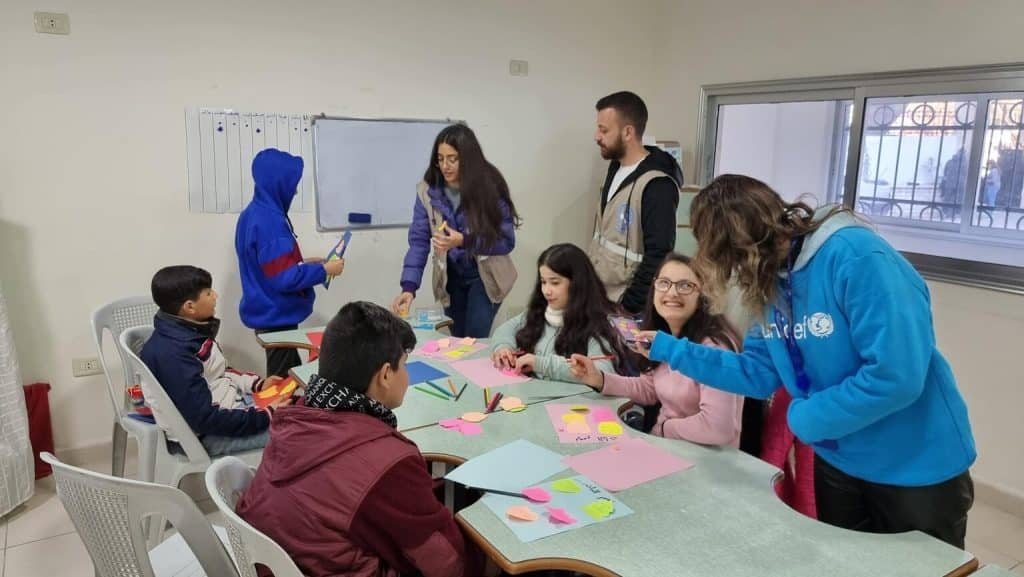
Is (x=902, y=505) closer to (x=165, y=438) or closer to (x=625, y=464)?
(x=625, y=464)

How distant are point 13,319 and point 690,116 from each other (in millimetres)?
3930

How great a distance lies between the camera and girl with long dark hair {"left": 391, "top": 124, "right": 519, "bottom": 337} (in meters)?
3.02

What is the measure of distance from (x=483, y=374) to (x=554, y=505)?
94 centimetres

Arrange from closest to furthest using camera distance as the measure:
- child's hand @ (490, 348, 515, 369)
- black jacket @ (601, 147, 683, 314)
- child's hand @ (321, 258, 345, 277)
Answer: child's hand @ (490, 348, 515, 369) → black jacket @ (601, 147, 683, 314) → child's hand @ (321, 258, 345, 277)

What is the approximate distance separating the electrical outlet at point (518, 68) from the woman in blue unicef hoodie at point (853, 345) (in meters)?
2.94

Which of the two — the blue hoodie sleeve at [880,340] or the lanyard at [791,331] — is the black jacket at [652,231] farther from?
the blue hoodie sleeve at [880,340]

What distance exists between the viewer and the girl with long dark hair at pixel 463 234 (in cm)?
302

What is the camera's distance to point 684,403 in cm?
208

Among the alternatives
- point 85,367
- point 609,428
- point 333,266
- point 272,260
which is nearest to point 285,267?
point 272,260

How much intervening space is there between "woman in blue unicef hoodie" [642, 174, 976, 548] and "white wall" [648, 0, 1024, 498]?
1.93 m

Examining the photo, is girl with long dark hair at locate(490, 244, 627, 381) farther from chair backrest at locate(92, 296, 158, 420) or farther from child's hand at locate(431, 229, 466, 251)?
chair backrest at locate(92, 296, 158, 420)

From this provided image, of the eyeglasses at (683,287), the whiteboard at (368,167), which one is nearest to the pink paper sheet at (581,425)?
the eyeglasses at (683,287)

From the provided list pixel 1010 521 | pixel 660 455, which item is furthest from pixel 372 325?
pixel 1010 521

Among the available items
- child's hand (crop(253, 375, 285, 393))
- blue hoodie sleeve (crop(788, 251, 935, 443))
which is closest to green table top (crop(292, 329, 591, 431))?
child's hand (crop(253, 375, 285, 393))
